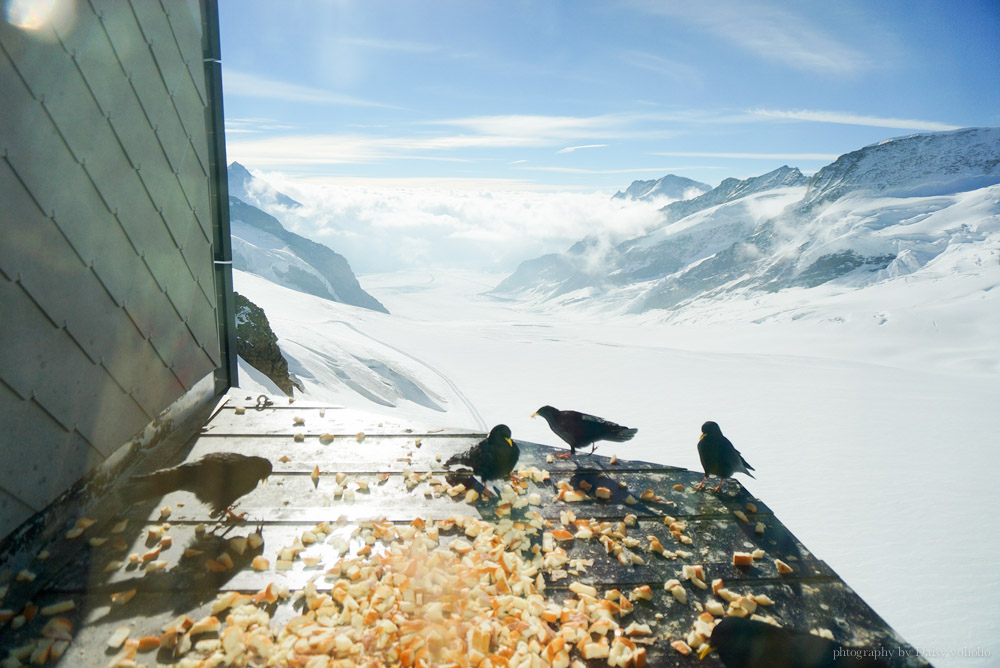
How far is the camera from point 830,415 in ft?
66.0

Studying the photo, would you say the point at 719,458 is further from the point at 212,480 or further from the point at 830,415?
the point at 830,415

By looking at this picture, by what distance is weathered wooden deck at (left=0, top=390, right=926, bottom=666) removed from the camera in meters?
2.77

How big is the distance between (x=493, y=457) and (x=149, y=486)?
2.47 meters

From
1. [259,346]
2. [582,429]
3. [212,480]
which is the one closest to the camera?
[212,480]

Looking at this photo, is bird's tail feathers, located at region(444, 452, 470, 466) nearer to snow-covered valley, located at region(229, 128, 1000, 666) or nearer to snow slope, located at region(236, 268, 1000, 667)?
snow-covered valley, located at region(229, 128, 1000, 666)

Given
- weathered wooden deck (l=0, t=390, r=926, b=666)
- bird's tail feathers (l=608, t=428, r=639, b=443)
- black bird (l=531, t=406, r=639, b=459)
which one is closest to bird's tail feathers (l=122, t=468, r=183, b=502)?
weathered wooden deck (l=0, t=390, r=926, b=666)

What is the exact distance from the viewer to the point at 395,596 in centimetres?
294

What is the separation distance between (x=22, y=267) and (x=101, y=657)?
2.12 m

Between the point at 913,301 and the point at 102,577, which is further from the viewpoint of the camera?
the point at 913,301

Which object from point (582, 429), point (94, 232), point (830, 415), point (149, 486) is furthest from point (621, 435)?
point (830, 415)

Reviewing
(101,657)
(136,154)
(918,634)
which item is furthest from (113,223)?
(918,634)

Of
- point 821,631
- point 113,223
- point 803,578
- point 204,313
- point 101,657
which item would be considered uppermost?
point 204,313

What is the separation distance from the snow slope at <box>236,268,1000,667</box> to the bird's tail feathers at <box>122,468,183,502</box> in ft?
32.3

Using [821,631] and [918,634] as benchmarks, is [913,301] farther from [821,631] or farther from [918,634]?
[821,631]
